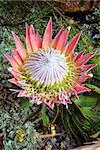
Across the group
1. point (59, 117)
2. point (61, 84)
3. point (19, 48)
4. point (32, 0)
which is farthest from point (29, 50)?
point (32, 0)

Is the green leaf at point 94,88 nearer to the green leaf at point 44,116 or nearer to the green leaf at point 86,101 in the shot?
the green leaf at point 86,101

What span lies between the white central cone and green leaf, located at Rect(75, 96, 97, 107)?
14cm

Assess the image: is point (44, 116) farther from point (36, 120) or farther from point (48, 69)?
point (48, 69)

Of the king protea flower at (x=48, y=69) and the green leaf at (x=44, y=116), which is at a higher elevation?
the king protea flower at (x=48, y=69)

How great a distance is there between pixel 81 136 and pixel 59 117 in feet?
0.32

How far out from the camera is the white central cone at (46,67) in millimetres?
1446

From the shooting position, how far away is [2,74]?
1650mm

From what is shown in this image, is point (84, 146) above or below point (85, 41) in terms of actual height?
below

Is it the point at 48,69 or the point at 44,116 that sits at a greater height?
the point at 48,69

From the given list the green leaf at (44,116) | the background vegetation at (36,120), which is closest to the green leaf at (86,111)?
the background vegetation at (36,120)

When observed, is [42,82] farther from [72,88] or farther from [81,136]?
[81,136]

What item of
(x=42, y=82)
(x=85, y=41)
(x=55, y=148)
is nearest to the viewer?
(x=42, y=82)

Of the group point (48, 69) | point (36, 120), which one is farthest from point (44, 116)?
point (48, 69)

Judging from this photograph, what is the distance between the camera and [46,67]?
4.74ft
